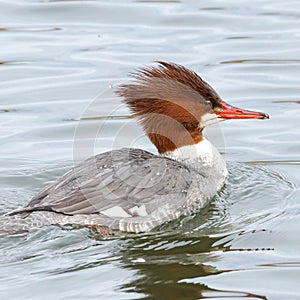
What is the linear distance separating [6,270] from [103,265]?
1.99 feet

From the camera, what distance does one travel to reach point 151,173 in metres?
6.89

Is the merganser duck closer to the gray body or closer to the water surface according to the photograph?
the gray body

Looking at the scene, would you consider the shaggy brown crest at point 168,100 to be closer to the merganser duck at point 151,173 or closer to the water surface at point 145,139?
the merganser duck at point 151,173

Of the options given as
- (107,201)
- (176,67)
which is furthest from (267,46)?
(107,201)

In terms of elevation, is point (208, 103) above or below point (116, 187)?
above

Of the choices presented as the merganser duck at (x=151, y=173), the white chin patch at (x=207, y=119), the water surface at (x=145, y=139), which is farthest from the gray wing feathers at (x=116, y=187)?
the white chin patch at (x=207, y=119)

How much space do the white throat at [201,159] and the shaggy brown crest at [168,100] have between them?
0.26 feet

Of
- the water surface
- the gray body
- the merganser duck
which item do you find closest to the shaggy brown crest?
the merganser duck

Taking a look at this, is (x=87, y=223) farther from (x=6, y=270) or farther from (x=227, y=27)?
(x=227, y=27)

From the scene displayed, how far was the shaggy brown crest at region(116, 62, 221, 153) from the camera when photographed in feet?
23.8

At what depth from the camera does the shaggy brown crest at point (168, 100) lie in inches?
285

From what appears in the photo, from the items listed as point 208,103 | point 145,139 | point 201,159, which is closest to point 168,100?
point 208,103

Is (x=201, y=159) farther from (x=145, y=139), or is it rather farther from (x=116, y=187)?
(x=145, y=139)

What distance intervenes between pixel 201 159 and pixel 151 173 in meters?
0.81
